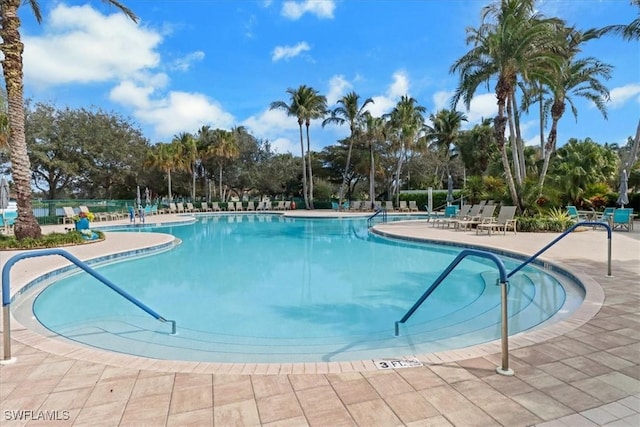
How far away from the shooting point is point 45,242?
10.6m

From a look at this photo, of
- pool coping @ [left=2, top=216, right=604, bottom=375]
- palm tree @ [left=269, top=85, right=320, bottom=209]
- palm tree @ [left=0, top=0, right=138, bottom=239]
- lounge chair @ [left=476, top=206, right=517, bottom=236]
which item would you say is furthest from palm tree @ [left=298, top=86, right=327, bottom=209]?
pool coping @ [left=2, top=216, right=604, bottom=375]

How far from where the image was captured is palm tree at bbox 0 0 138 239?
33.2ft

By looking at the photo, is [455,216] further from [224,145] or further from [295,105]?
[224,145]

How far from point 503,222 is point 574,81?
7762 mm

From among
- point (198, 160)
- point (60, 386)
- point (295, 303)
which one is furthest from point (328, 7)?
point (198, 160)

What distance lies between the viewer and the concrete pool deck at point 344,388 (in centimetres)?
244

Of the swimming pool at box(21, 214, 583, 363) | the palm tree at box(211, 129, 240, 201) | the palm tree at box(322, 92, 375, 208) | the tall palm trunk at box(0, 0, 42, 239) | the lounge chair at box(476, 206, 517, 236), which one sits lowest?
the swimming pool at box(21, 214, 583, 363)

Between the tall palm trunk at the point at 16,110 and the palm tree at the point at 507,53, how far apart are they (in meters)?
14.4

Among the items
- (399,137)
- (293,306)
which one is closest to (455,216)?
(399,137)

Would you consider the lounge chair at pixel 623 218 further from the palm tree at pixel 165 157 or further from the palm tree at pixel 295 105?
the palm tree at pixel 165 157

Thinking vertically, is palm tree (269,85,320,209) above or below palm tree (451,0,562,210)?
above

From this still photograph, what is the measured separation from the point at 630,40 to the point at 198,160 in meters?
34.0

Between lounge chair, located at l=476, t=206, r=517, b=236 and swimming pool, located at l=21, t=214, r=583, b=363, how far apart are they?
3738 mm

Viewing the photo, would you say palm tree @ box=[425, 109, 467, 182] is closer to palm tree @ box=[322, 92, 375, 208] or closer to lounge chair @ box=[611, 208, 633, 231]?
palm tree @ box=[322, 92, 375, 208]
